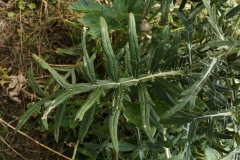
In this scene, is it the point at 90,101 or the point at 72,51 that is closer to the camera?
the point at 90,101

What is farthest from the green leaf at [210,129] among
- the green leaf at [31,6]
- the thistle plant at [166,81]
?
the green leaf at [31,6]

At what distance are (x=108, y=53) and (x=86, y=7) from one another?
1.67 ft

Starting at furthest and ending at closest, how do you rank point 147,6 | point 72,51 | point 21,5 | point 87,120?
point 21,5, point 72,51, point 147,6, point 87,120

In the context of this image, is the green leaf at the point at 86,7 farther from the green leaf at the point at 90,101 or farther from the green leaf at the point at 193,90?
the green leaf at the point at 193,90

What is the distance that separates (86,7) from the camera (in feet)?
5.45

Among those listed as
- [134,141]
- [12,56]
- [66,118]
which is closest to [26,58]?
[12,56]

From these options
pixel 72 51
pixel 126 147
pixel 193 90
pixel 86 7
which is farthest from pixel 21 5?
pixel 193 90

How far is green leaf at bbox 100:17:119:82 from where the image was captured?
123 centimetres

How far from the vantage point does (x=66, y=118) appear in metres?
1.99

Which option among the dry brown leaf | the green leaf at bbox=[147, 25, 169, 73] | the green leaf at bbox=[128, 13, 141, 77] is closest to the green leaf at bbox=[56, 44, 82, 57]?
the dry brown leaf

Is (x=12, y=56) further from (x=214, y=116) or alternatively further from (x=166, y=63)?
(x=214, y=116)

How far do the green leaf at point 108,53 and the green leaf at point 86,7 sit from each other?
0.41 m

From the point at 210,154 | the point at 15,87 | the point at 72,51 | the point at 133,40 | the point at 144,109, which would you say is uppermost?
the point at 133,40

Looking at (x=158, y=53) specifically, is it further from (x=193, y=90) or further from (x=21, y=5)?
(x=21, y=5)
